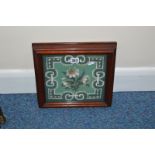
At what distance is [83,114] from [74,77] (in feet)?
0.55

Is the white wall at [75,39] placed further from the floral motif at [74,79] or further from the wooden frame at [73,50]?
the floral motif at [74,79]

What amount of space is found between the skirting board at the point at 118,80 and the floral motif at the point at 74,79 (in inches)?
5.1

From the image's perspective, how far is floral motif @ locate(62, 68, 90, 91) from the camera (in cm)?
107

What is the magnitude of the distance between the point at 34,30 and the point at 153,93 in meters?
0.60

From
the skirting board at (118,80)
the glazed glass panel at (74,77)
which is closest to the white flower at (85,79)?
the glazed glass panel at (74,77)

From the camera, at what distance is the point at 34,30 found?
3.10ft

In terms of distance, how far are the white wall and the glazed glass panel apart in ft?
0.25

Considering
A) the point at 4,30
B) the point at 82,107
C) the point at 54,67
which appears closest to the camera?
the point at 4,30

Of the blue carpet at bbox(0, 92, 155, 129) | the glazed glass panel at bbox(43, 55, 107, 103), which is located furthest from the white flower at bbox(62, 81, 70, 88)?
the blue carpet at bbox(0, 92, 155, 129)
